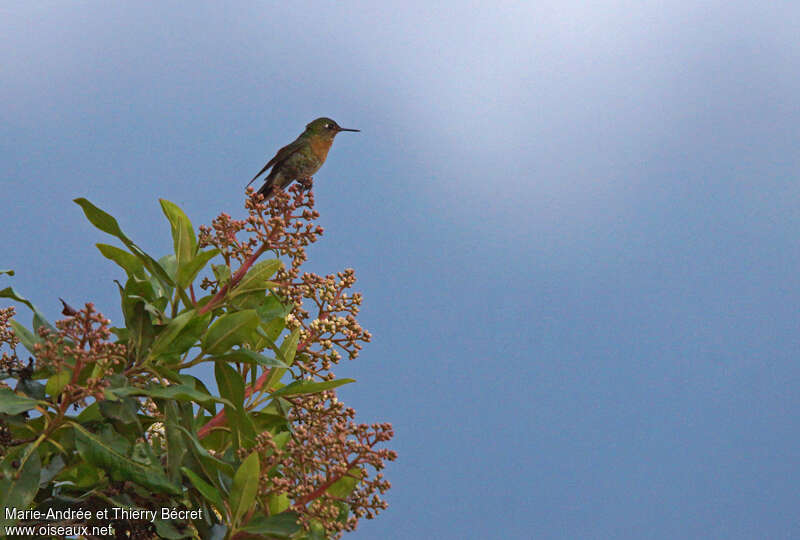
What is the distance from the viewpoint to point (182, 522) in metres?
3.88

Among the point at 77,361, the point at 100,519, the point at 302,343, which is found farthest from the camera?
the point at 302,343

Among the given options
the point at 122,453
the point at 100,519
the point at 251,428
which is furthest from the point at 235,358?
the point at 100,519

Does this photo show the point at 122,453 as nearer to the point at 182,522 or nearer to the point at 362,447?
the point at 182,522

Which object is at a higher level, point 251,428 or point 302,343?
point 302,343

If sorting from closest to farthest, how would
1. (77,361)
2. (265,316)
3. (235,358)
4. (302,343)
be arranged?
(77,361) < (235,358) < (265,316) < (302,343)

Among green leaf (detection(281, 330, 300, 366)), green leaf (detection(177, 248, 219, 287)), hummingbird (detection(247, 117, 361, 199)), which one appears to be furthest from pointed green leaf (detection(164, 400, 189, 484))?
hummingbird (detection(247, 117, 361, 199))

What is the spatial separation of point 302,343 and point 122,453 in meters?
1.27

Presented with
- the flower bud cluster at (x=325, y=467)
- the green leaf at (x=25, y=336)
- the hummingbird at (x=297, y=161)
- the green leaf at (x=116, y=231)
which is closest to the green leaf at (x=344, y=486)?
the flower bud cluster at (x=325, y=467)

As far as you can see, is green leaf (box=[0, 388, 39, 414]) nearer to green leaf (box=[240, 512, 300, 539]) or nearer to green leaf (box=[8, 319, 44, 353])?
green leaf (box=[8, 319, 44, 353])

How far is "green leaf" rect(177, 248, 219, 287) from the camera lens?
4219 mm

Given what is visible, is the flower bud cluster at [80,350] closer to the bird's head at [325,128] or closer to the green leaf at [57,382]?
the green leaf at [57,382]

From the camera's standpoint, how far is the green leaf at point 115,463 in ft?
12.1

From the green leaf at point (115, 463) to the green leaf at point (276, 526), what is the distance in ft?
1.27

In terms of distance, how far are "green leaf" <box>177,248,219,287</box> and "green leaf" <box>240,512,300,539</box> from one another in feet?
4.13
